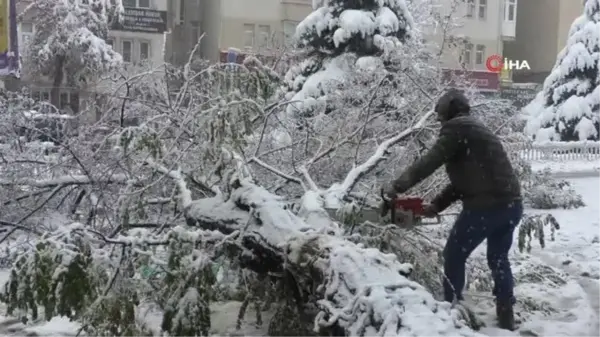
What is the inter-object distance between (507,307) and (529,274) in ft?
6.31

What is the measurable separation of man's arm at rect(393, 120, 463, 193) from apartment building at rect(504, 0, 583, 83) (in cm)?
3703

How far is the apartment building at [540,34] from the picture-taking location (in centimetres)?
3894

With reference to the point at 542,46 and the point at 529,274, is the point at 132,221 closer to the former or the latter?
the point at 529,274

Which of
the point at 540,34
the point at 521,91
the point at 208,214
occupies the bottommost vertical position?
the point at 208,214

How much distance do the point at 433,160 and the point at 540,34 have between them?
3846 cm

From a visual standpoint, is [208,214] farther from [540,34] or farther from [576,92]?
[540,34]

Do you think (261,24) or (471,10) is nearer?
(261,24)

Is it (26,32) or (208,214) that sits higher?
(26,32)

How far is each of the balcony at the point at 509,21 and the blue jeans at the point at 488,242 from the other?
3328 centimetres

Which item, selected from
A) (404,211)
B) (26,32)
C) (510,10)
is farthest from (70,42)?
(510,10)

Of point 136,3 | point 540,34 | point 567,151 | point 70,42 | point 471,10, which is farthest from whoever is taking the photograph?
point 540,34

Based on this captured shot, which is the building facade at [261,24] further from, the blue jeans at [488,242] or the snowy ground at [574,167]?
the blue jeans at [488,242]

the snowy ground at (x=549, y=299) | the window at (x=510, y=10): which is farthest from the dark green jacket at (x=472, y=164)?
the window at (x=510, y=10)

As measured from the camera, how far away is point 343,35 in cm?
1619
